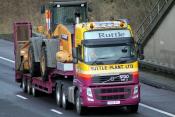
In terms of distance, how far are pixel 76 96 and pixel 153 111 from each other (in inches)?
116

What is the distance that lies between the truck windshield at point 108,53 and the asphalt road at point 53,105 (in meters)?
2.03

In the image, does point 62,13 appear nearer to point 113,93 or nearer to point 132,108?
point 132,108

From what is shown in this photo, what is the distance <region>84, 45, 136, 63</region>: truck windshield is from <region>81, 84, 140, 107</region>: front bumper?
98 centimetres

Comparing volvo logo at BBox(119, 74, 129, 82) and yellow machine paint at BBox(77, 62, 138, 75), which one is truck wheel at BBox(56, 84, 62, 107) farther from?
volvo logo at BBox(119, 74, 129, 82)

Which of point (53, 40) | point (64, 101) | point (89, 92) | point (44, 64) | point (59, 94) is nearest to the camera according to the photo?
point (89, 92)

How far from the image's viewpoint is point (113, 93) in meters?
22.0

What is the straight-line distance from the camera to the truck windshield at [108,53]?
863 inches

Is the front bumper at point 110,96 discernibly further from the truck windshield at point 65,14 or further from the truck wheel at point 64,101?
the truck windshield at point 65,14

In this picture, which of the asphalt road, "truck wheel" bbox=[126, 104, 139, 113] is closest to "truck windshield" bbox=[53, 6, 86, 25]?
the asphalt road

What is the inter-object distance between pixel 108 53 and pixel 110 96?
4.92 ft

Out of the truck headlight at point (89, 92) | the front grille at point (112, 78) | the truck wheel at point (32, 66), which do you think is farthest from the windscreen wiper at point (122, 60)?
the truck wheel at point (32, 66)

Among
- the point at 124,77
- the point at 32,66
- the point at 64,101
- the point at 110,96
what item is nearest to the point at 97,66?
the point at 124,77

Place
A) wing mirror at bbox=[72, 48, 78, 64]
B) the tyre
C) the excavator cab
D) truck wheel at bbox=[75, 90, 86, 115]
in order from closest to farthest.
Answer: truck wheel at bbox=[75, 90, 86, 115], wing mirror at bbox=[72, 48, 78, 64], the excavator cab, the tyre

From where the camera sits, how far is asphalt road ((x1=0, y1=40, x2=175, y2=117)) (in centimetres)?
2280
